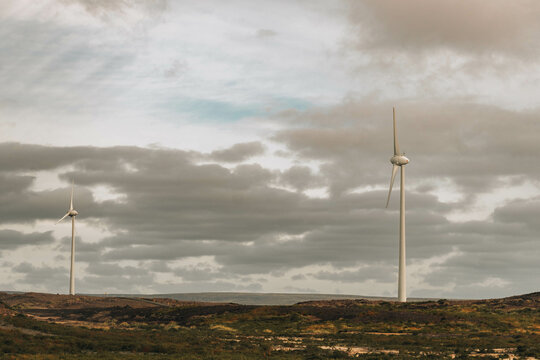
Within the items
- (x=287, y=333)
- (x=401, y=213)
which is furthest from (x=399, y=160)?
(x=287, y=333)

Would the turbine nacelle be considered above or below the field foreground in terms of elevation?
above

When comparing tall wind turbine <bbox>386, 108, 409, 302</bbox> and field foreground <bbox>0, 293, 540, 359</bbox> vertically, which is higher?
tall wind turbine <bbox>386, 108, 409, 302</bbox>

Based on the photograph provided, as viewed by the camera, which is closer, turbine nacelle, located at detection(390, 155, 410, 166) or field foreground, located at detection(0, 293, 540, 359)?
field foreground, located at detection(0, 293, 540, 359)

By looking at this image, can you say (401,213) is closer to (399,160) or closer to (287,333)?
(399,160)

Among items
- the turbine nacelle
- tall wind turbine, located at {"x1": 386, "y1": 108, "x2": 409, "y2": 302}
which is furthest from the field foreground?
the turbine nacelle

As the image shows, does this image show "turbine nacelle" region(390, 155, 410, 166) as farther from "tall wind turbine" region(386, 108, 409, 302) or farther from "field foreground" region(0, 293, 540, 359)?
"field foreground" region(0, 293, 540, 359)

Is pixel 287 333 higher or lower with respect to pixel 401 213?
lower

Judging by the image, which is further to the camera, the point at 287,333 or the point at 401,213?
the point at 401,213

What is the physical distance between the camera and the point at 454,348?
78000 mm

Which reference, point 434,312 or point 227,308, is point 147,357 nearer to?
point 434,312

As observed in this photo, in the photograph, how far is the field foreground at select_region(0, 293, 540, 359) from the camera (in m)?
70.9

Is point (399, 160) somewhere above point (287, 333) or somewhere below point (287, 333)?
above

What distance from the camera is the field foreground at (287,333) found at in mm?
70938

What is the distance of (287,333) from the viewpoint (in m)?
106
